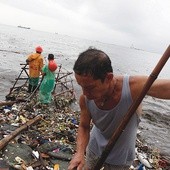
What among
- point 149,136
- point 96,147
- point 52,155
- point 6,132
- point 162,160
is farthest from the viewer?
point 149,136

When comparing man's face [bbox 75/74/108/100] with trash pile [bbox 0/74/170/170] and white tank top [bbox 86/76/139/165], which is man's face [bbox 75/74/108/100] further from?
trash pile [bbox 0/74/170/170]

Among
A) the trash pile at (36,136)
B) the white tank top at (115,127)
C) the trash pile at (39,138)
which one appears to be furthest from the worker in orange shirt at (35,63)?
the white tank top at (115,127)

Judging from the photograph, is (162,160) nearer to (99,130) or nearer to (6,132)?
(6,132)

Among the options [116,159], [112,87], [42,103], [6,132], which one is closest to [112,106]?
[112,87]

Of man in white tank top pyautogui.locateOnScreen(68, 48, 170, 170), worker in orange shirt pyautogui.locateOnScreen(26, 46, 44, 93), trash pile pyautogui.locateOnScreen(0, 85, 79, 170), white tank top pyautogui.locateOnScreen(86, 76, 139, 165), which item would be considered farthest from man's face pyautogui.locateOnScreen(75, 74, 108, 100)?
worker in orange shirt pyautogui.locateOnScreen(26, 46, 44, 93)

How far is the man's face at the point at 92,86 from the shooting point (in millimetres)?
2594

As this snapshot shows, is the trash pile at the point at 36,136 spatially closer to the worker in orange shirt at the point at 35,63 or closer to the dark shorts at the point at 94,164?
the worker in orange shirt at the point at 35,63

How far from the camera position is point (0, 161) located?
21.4ft

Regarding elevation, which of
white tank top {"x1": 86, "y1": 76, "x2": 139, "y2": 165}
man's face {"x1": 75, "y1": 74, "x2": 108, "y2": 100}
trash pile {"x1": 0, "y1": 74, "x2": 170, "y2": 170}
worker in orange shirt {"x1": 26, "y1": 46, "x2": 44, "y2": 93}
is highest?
man's face {"x1": 75, "y1": 74, "x2": 108, "y2": 100}

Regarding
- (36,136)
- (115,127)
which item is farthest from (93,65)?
(36,136)

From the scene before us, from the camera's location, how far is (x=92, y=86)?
262cm

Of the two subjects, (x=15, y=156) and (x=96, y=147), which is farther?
(x=15, y=156)

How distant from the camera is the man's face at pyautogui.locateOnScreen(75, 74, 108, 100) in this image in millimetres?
2594

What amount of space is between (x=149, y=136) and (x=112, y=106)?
12664 millimetres
